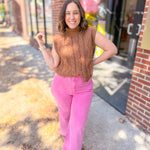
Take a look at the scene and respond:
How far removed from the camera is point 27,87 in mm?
4027

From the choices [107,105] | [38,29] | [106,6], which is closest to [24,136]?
[107,105]

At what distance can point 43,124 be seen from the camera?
8.77 ft

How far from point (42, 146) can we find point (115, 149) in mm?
1077

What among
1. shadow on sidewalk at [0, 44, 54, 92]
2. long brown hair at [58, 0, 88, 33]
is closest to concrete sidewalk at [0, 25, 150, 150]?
shadow on sidewalk at [0, 44, 54, 92]

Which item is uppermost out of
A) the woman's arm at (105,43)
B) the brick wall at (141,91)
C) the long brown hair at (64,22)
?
the long brown hair at (64,22)

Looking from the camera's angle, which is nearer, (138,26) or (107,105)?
(107,105)

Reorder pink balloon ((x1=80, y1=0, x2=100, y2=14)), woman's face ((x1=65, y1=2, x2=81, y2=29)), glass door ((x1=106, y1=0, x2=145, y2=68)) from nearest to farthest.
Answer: woman's face ((x1=65, y1=2, x2=81, y2=29)) → pink balloon ((x1=80, y1=0, x2=100, y2=14)) → glass door ((x1=106, y1=0, x2=145, y2=68))

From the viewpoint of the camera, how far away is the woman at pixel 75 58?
166 cm

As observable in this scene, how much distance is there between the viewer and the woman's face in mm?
1610

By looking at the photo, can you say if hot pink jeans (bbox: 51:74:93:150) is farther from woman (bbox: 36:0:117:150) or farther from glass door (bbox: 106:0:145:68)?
Answer: glass door (bbox: 106:0:145:68)

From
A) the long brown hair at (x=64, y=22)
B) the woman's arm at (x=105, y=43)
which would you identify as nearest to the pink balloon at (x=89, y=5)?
the long brown hair at (x=64, y=22)

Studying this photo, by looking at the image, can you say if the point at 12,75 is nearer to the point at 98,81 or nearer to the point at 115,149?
the point at 98,81

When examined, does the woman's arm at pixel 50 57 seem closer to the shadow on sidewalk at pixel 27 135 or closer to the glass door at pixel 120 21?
the shadow on sidewalk at pixel 27 135

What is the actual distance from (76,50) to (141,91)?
146cm
